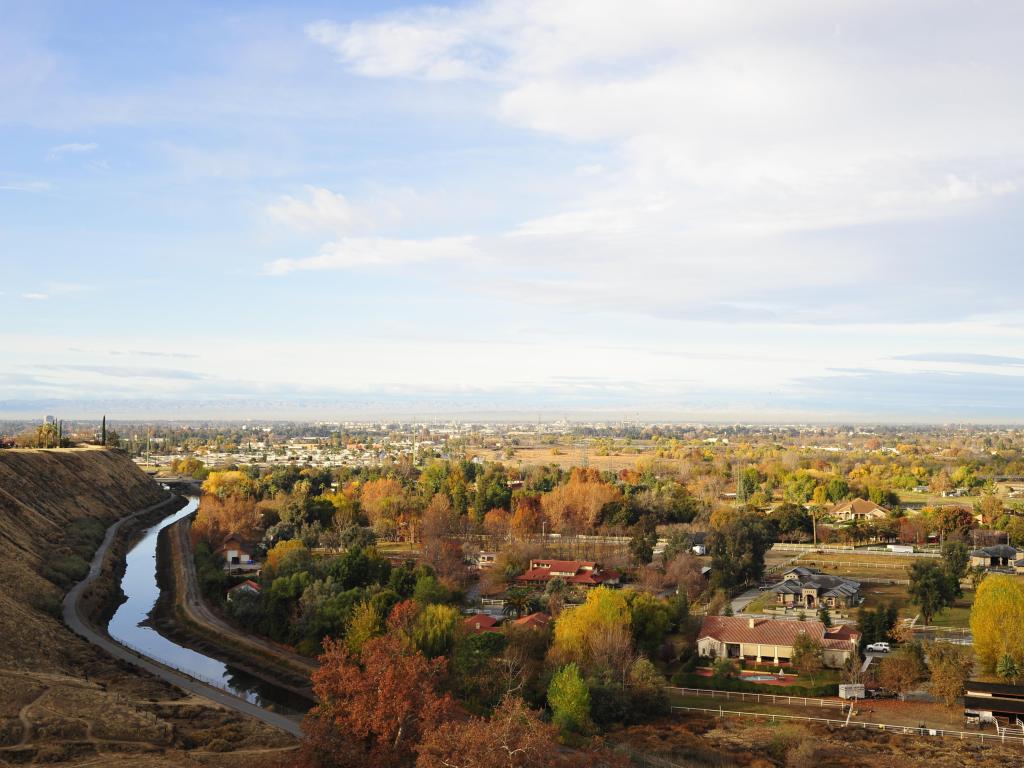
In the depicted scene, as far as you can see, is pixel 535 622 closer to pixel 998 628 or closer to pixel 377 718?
pixel 377 718

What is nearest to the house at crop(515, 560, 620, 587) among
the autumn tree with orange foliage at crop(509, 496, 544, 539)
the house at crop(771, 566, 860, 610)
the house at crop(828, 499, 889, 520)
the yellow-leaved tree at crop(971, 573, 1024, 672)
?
the house at crop(771, 566, 860, 610)

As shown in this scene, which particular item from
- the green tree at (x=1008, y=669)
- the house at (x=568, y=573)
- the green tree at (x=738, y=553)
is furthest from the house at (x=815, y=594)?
the green tree at (x=1008, y=669)

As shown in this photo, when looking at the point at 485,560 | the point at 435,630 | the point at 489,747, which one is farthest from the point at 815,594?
the point at 489,747

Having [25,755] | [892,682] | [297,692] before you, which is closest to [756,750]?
[892,682]

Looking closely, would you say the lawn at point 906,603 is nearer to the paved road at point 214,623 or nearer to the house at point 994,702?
the house at point 994,702

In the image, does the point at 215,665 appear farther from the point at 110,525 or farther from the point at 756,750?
the point at 110,525
